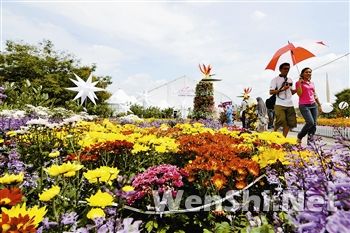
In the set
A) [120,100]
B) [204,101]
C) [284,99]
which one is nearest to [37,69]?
[120,100]

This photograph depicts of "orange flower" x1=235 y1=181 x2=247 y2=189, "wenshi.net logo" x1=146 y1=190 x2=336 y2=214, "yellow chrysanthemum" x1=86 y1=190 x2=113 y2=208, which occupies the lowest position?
"wenshi.net logo" x1=146 y1=190 x2=336 y2=214

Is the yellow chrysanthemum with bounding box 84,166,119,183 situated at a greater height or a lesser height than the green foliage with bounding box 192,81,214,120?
lesser

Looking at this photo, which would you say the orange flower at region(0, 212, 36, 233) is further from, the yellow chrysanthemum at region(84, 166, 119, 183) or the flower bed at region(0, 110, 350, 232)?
the yellow chrysanthemum at region(84, 166, 119, 183)

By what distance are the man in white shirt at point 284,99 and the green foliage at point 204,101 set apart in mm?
9524

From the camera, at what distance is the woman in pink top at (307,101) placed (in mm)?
6328

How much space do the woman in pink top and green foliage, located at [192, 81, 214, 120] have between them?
969 cm

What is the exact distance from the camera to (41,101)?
1727 centimetres

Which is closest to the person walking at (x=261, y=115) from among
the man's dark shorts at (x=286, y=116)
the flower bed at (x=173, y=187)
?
the man's dark shorts at (x=286, y=116)

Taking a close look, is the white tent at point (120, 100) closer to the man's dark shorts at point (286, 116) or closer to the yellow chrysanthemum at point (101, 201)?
the man's dark shorts at point (286, 116)

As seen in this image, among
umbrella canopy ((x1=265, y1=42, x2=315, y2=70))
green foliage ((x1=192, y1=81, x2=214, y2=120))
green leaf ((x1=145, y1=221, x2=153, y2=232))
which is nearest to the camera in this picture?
green leaf ((x1=145, y1=221, x2=153, y2=232))

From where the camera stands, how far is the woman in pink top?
633 centimetres

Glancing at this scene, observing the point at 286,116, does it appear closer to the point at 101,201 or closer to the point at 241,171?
the point at 241,171

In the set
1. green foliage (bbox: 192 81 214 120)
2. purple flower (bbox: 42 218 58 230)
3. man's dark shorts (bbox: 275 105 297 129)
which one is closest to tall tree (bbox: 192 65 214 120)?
green foliage (bbox: 192 81 214 120)

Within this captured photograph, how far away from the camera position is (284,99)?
668 cm
